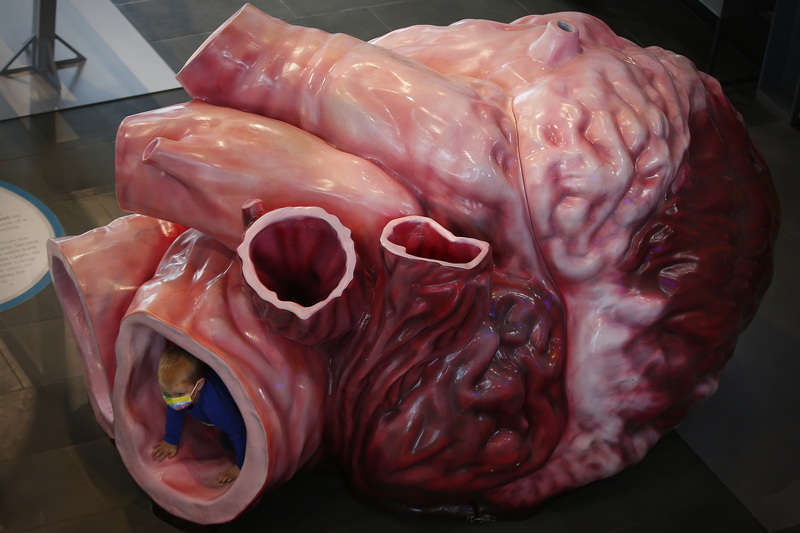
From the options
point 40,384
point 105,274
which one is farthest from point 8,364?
point 105,274

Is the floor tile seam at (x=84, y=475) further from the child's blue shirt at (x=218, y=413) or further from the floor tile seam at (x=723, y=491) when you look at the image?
the floor tile seam at (x=723, y=491)

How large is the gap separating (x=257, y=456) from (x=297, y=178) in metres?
0.62

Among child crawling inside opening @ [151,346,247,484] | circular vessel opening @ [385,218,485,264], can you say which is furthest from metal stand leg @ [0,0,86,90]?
circular vessel opening @ [385,218,485,264]

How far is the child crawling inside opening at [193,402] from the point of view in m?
2.41

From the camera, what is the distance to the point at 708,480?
112 inches

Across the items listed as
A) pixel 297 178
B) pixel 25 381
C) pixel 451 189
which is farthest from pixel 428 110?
pixel 25 381

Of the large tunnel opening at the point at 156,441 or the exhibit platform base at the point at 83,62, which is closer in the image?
the large tunnel opening at the point at 156,441

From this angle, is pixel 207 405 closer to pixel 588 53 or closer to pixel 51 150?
pixel 588 53

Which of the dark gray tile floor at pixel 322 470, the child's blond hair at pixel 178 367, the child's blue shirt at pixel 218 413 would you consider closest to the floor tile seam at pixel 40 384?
the dark gray tile floor at pixel 322 470

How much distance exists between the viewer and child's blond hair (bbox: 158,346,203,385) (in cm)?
240

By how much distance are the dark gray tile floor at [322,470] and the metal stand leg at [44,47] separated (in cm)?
46

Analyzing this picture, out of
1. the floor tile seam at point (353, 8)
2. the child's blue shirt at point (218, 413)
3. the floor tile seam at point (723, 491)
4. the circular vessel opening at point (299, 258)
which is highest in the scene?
the circular vessel opening at point (299, 258)

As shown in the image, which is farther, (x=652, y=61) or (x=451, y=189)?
(x=652, y=61)

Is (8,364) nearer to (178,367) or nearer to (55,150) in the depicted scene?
(178,367)
